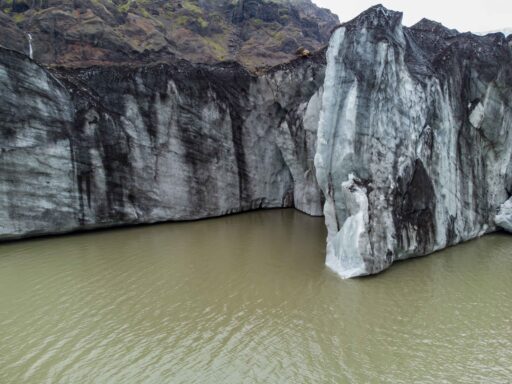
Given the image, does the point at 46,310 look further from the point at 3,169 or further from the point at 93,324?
the point at 3,169

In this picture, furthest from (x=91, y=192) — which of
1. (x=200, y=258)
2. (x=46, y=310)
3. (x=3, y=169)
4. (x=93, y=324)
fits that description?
(x=93, y=324)

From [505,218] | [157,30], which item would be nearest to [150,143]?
[505,218]

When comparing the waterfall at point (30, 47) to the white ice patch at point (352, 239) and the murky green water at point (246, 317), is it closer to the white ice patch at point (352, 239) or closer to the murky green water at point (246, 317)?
the murky green water at point (246, 317)

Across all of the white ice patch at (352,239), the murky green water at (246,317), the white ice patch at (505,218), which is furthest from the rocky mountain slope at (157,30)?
the murky green water at (246,317)

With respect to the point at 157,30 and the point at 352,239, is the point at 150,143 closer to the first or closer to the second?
the point at 352,239

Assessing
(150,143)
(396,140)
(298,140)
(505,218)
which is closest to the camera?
(396,140)

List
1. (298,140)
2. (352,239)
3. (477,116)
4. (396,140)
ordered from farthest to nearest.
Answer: (298,140) < (477,116) < (396,140) < (352,239)

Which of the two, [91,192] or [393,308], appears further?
[91,192]
